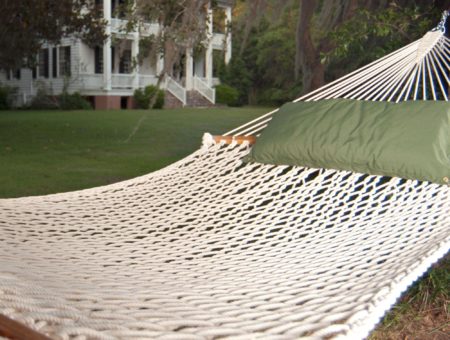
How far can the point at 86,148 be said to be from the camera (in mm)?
6188

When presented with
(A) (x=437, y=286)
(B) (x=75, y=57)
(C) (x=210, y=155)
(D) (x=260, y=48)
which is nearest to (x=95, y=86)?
(B) (x=75, y=57)

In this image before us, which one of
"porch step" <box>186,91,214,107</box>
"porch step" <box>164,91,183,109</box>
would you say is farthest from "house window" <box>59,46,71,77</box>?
"porch step" <box>186,91,214,107</box>

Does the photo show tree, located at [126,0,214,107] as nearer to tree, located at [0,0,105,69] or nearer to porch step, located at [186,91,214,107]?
tree, located at [0,0,105,69]

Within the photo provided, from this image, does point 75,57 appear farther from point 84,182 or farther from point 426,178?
point 426,178

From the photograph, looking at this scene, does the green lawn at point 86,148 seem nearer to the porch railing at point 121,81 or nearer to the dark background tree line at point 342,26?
the dark background tree line at point 342,26

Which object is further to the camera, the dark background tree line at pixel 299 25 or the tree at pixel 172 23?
the tree at pixel 172 23

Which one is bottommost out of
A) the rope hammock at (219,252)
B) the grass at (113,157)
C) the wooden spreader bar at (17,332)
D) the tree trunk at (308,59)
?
the grass at (113,157)

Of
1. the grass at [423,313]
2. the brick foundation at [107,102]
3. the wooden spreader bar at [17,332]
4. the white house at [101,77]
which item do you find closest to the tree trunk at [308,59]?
the grass at [423,313]

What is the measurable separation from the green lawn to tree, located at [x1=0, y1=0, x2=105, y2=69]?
104 cm

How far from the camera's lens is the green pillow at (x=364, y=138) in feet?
7.14

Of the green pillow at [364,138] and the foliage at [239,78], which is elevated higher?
the foliage at [239,78]

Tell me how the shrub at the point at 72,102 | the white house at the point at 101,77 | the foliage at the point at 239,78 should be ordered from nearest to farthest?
the shrub at the point at 72,102 < the white house at the point at 101,77 < the foliage at the point at 239,78

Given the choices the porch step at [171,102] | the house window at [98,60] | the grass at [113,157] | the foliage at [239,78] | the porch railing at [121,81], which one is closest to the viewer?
the grass at [113,157]

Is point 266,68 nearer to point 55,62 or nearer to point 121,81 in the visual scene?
point 121,81
